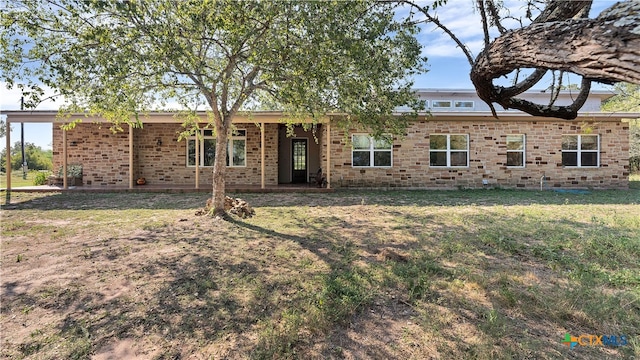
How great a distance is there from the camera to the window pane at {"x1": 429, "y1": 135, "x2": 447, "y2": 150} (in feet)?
43.7

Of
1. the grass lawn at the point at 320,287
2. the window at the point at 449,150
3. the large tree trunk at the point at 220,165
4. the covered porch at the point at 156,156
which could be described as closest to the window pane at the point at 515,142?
the window at the point at 449,150

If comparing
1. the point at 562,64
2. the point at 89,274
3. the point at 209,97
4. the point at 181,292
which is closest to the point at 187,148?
the point at 209,97

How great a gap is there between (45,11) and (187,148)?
8.97m

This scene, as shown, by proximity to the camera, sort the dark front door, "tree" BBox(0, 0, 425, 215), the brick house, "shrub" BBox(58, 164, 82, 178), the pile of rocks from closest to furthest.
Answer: "tree" BBox(0, 0, 425, 215) < the pile of rocks < the brick house < "shrub" BBox(58, 164, 82, 178) < the dark front door

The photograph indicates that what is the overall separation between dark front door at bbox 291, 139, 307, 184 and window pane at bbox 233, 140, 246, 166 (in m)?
2.57

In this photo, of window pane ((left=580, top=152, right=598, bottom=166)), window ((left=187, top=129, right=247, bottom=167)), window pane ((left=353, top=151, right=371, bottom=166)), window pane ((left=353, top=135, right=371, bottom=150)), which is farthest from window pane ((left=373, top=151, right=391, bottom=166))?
window pane ((left=580, top=152, right=598, bottom=166))

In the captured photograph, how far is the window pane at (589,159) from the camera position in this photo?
1335 centimetres

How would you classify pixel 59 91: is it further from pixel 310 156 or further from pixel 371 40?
pixel 310 156

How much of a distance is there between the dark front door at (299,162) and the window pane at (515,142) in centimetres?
873

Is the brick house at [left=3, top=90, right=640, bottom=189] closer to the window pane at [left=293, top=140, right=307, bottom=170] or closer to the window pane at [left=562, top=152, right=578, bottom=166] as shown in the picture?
the window pane at [left=562, top=152, right=578, bottom=166]

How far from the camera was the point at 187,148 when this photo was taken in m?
14.1

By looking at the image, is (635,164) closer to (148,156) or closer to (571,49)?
(571,49)

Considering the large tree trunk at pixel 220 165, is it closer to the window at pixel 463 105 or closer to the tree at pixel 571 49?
the tree at pixel 571 49

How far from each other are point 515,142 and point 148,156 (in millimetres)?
15277
